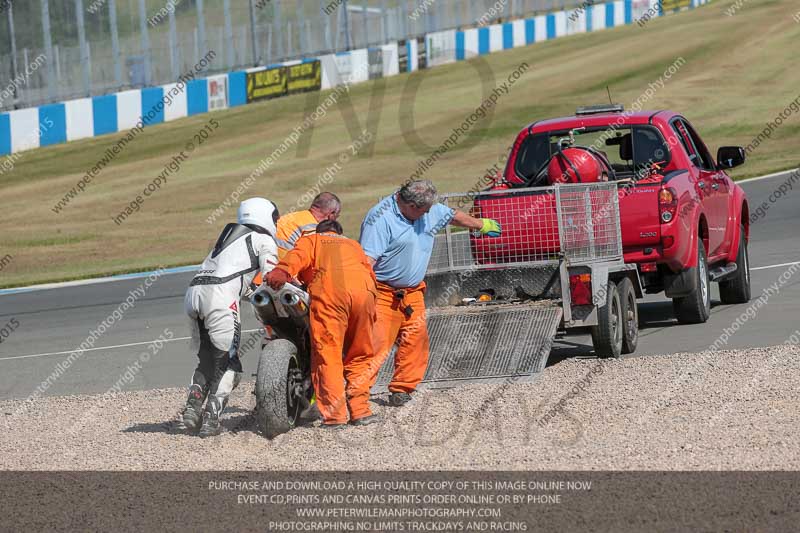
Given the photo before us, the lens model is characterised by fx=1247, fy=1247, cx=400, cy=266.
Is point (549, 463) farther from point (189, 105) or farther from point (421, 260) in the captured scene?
point (189, 105)

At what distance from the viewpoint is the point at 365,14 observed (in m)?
52.4

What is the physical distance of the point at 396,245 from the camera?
9.64 m

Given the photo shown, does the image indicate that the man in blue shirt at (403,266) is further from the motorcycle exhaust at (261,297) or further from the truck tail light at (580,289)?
the truck tail light at (580,289)

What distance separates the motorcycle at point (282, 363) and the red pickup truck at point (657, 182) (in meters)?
3.06

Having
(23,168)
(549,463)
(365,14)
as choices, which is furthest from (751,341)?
(365,14)

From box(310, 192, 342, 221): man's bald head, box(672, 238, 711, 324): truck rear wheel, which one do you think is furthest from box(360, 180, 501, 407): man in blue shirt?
box(672, 238, 711, 324): truck rear wheel

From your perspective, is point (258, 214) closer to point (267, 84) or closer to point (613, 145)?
point (613, 145)

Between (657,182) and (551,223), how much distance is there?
4.58 ft

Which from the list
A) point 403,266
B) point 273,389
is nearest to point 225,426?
point 273,389

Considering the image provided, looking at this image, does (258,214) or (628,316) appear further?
(628,316)

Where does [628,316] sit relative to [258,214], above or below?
below

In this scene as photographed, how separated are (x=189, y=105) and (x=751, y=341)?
31.8m

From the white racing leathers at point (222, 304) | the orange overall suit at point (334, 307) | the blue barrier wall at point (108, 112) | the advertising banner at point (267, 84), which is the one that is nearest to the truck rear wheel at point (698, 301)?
the orange overall suit at point (334, 307)

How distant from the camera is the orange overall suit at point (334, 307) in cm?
890
